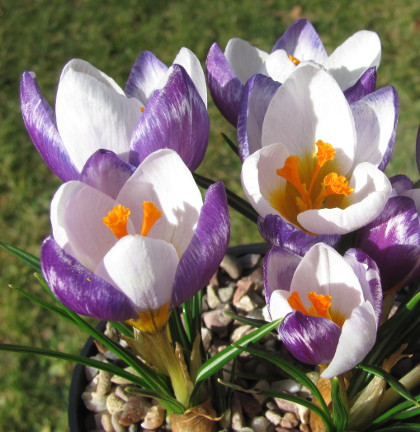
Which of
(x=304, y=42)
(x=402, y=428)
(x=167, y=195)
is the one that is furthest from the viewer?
(x=304, y=42)

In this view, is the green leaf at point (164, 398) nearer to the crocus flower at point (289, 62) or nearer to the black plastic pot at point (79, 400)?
the black plastic pot at point (79, 400)

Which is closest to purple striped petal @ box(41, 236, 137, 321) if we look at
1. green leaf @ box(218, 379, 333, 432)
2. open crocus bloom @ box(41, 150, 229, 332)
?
open crocus bloom @ box(41, 150, 229, 332)

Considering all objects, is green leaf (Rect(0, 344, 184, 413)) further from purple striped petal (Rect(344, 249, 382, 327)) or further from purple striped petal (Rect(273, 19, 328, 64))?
purple striped petal (Rect(273, 19, 328, 64))

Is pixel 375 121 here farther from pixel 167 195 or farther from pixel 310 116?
pixel 167 195

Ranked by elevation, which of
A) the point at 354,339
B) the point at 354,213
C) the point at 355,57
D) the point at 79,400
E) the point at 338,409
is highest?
the point at 355,57

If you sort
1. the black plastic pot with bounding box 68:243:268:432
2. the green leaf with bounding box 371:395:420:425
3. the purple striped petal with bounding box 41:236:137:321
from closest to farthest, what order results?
the purple striped petal with bounding box 41:236:137:321
the green leaf with bounding box 371:395:420:425
the black plastic pot with bounding box 68:243:268:432

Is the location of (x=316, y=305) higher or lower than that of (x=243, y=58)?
lower

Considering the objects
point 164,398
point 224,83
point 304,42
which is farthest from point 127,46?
point 164,398
